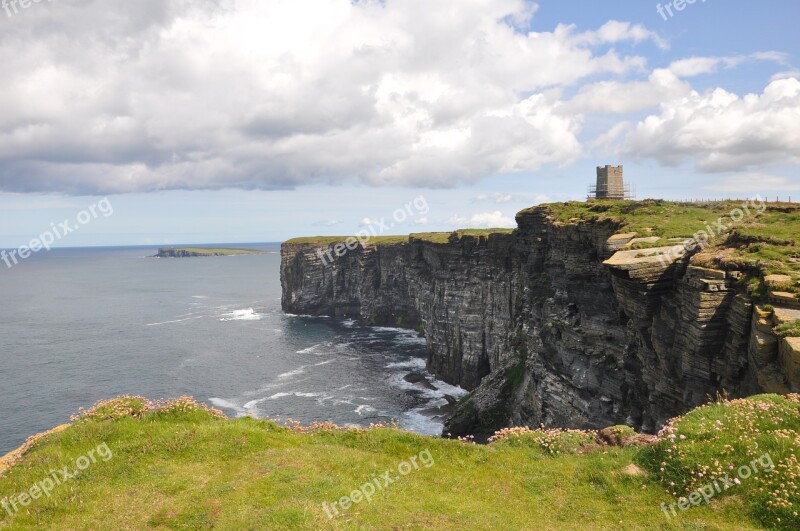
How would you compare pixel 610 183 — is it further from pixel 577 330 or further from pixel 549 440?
pixel 549 440

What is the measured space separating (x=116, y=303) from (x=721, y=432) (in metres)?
188

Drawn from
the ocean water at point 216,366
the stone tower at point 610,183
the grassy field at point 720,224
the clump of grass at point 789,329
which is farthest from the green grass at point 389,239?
the clump of grass at point 789,329

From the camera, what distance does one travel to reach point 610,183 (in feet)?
228

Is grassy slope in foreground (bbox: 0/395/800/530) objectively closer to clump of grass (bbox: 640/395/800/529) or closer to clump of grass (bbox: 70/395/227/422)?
clump of grass (bbox: 640/395/800/529)

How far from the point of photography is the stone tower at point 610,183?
2734 inches

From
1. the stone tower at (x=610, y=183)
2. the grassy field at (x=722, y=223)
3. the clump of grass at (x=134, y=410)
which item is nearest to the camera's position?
the clump of grass at (x=134, y=410)

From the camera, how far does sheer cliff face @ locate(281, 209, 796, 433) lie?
27438mm

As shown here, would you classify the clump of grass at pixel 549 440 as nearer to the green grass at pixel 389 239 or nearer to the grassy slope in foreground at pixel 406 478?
the grassy slope in foreground at pixel 406 478

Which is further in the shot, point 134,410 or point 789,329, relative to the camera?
point 134,410

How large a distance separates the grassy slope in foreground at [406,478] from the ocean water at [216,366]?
47242mm

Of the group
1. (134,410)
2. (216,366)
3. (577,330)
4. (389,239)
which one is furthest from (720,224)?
(389,239)

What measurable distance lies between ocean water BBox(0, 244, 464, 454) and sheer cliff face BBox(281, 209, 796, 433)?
35.5 ft

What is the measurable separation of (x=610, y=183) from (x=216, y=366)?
74.4 m

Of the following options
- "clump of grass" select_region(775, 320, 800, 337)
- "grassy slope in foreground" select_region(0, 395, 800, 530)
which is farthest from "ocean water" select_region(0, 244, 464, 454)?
"clump of grass" select_region(775, 320, 800, 337)
